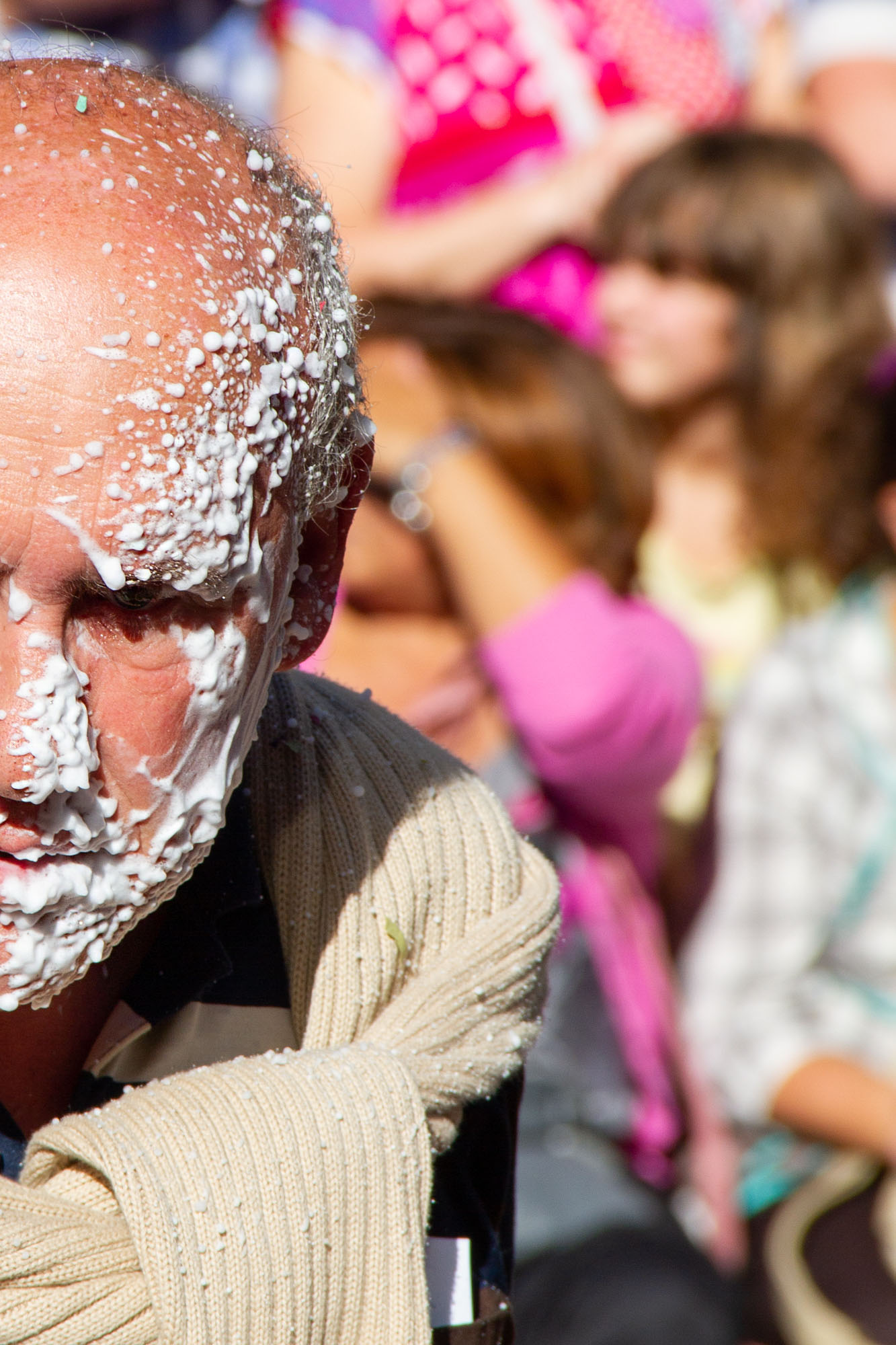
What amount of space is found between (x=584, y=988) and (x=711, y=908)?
40 cm

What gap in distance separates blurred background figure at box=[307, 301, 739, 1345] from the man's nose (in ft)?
4.05

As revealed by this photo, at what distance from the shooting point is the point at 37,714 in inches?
26.8

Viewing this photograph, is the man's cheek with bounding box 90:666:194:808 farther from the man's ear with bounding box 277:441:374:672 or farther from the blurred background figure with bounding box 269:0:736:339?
the blurred background figure with bounding box 269:0:736:339

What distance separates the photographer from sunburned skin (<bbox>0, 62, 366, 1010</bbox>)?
0.66 meters

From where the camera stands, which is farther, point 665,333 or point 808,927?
point 665,333

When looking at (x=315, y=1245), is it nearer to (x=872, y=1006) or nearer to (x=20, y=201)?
(x=20, y=201)

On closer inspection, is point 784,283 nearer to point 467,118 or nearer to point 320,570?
point 467,118

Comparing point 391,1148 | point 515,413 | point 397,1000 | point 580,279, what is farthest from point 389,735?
point 580,279

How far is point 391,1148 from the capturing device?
2.61ft

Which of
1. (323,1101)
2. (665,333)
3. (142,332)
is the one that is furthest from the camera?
(665,333)

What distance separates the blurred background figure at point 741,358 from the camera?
265 centimetres

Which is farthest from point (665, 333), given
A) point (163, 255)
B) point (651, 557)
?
point (163, 255)

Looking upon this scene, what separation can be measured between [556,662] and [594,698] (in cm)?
7

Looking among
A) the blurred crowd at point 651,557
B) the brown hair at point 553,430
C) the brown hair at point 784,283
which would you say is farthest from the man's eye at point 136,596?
the brown hair at point 784,283
